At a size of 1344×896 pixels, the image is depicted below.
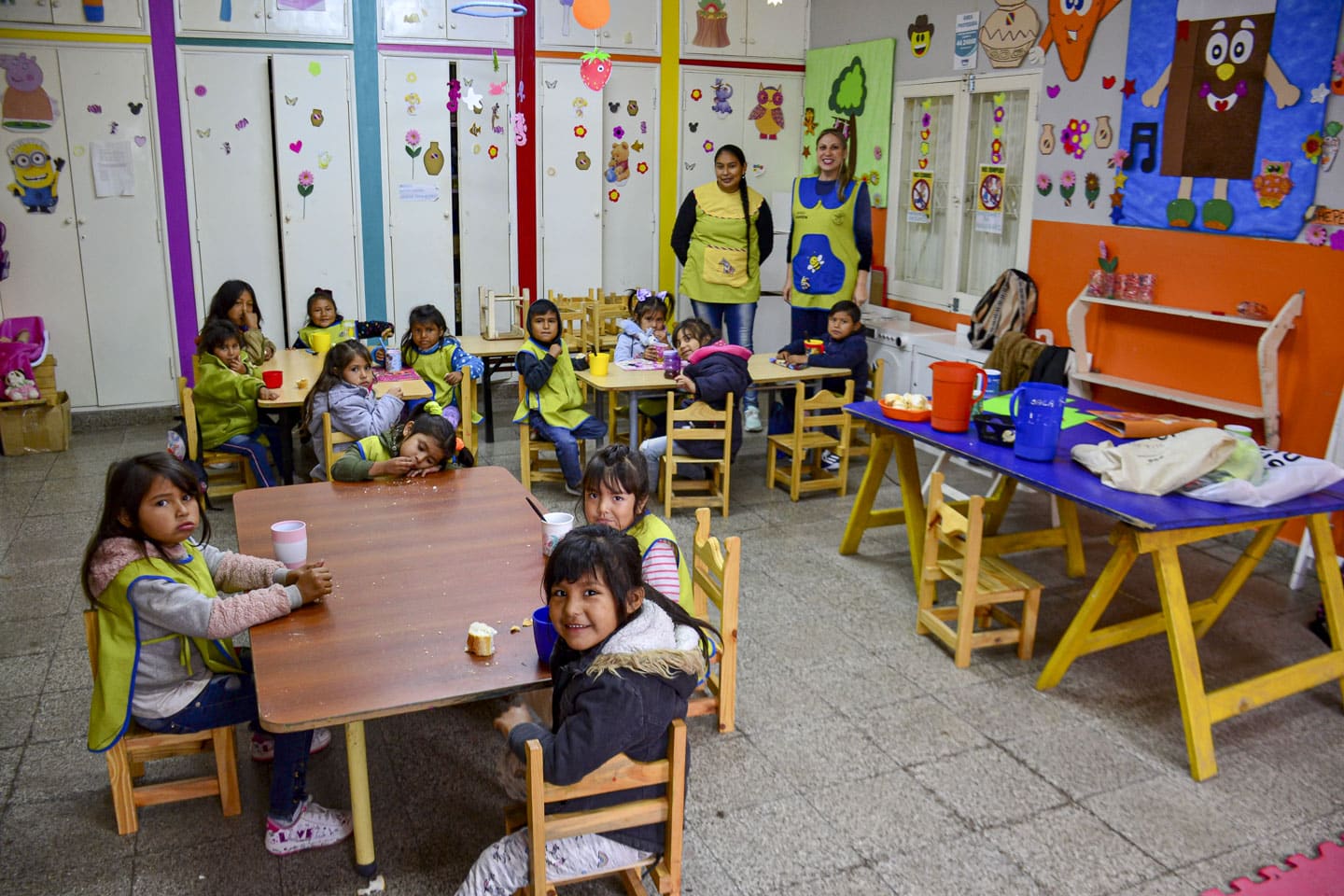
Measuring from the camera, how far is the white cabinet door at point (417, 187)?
7703 millimetres

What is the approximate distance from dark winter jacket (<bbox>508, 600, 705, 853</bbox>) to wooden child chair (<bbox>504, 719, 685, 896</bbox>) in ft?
0.08

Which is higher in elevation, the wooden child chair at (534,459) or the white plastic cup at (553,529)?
the white plastic cup at (553,529)

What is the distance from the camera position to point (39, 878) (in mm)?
2715

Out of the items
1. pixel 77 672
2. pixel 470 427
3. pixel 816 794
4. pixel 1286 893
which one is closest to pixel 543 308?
pixel 470 427

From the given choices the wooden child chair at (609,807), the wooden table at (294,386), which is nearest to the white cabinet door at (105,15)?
the wooden table at (294,386)

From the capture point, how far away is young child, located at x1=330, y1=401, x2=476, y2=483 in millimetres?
3730

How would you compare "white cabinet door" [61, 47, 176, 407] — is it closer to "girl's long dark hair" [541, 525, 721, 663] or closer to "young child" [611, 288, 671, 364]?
"young child" [611, 288, 671, 364]

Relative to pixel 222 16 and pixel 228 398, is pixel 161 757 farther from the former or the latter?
pixel 222 16

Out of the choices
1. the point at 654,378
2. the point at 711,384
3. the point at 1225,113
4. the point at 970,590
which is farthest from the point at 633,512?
the point at 1225,113

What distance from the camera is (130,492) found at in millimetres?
2486

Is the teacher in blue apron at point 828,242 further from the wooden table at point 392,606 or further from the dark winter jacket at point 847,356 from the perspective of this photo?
the wooden table at point 392,606

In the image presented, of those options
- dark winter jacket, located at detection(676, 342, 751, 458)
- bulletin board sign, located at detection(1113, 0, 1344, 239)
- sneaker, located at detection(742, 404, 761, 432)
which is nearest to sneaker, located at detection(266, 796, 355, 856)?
dark winter jacket, located at detection(676, 342, 751, 458)

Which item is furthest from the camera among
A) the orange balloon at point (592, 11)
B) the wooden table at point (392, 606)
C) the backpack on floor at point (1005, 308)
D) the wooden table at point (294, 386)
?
the backpack on floor at point (1005, 308)

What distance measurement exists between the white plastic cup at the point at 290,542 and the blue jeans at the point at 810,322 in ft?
15.7
